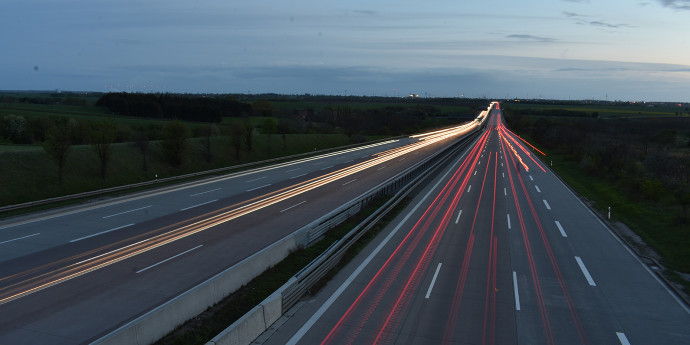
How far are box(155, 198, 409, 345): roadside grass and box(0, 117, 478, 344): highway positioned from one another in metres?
1.50

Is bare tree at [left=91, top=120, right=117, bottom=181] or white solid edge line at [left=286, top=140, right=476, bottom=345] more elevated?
bare tree at [left=91, top=120, right=117, bottom=181]

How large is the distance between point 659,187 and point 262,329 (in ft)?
94.2

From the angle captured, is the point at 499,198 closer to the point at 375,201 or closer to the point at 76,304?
the point at 375,201

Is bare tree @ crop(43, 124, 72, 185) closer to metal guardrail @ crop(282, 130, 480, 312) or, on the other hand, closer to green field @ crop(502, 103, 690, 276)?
metal guardrail @ crop(282, 130, 480, 312)

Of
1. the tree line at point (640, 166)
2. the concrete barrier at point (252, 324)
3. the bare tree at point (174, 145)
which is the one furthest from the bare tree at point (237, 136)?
the concrete barrier at point (252, 324)

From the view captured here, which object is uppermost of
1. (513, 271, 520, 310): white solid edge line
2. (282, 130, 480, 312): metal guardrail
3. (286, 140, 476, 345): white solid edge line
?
(282, 130, 480, 312): metal guardrail

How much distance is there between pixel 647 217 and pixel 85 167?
36950 mm

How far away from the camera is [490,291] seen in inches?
562

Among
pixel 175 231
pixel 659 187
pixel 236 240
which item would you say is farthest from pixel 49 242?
pixel 659 187

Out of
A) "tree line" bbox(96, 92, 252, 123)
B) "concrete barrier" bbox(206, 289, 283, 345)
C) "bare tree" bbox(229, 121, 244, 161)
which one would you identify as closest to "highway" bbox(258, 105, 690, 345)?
"concrete barrier" bbox(206, 289, 283, 345)

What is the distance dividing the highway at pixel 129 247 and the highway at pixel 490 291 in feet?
13.8

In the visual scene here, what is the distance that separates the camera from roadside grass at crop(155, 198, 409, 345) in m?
10.9

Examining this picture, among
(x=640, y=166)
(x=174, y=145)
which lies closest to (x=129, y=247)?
(x=174, y=145)

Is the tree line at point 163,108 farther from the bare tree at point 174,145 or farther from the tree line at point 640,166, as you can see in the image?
the tree line at point 640,166
